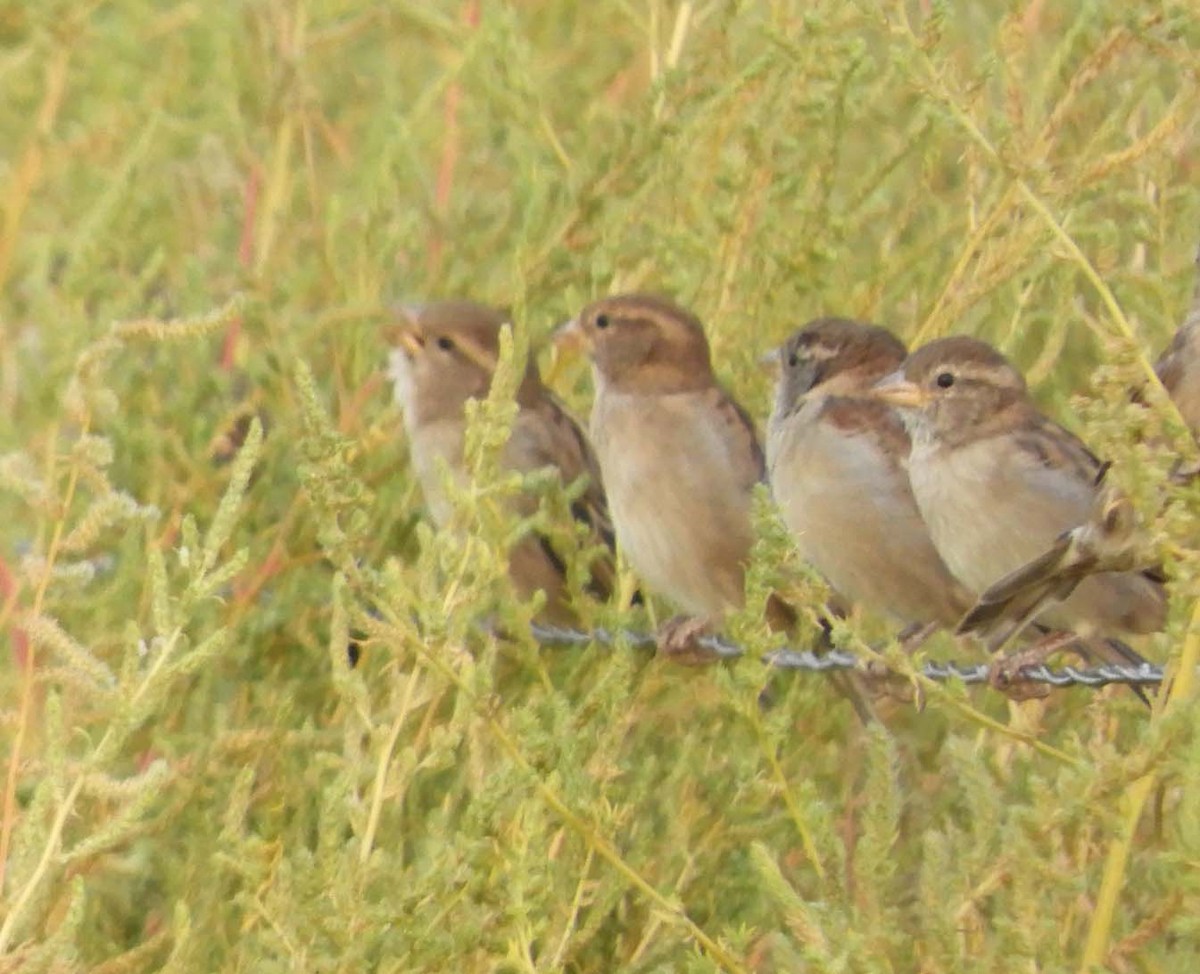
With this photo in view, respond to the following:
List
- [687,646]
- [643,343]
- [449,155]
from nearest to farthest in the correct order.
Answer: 1. [687,646]
2. [643,343]
3. [449,155]

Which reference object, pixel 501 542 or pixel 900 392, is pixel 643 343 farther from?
pixel 501 542

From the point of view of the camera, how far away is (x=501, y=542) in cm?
278

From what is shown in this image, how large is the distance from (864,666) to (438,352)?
2301 mm

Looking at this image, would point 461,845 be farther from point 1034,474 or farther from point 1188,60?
point 1034,474

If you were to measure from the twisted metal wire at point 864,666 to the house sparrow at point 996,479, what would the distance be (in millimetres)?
199

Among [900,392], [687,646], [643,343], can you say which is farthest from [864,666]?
[643,343]

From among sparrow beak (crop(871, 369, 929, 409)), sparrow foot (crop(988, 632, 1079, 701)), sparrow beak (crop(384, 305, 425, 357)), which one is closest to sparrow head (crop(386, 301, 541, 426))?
sparrow beak (crop(384, 305, 425, 357))

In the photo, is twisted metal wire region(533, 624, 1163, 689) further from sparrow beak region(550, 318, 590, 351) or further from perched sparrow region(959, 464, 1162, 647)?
sparrow beak region(550, 318, 590, 351)

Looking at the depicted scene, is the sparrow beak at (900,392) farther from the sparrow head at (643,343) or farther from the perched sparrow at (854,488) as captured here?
the sparrow head at (643,343)

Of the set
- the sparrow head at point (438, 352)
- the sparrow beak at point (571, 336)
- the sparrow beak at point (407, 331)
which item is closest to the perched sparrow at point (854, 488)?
the sparrow beak at point (571, 336)

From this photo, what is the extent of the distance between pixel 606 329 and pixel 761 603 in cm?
185

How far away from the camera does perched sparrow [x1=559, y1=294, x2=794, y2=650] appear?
169 inches

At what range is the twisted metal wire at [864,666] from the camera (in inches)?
113

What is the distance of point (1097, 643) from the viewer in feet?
13.2
